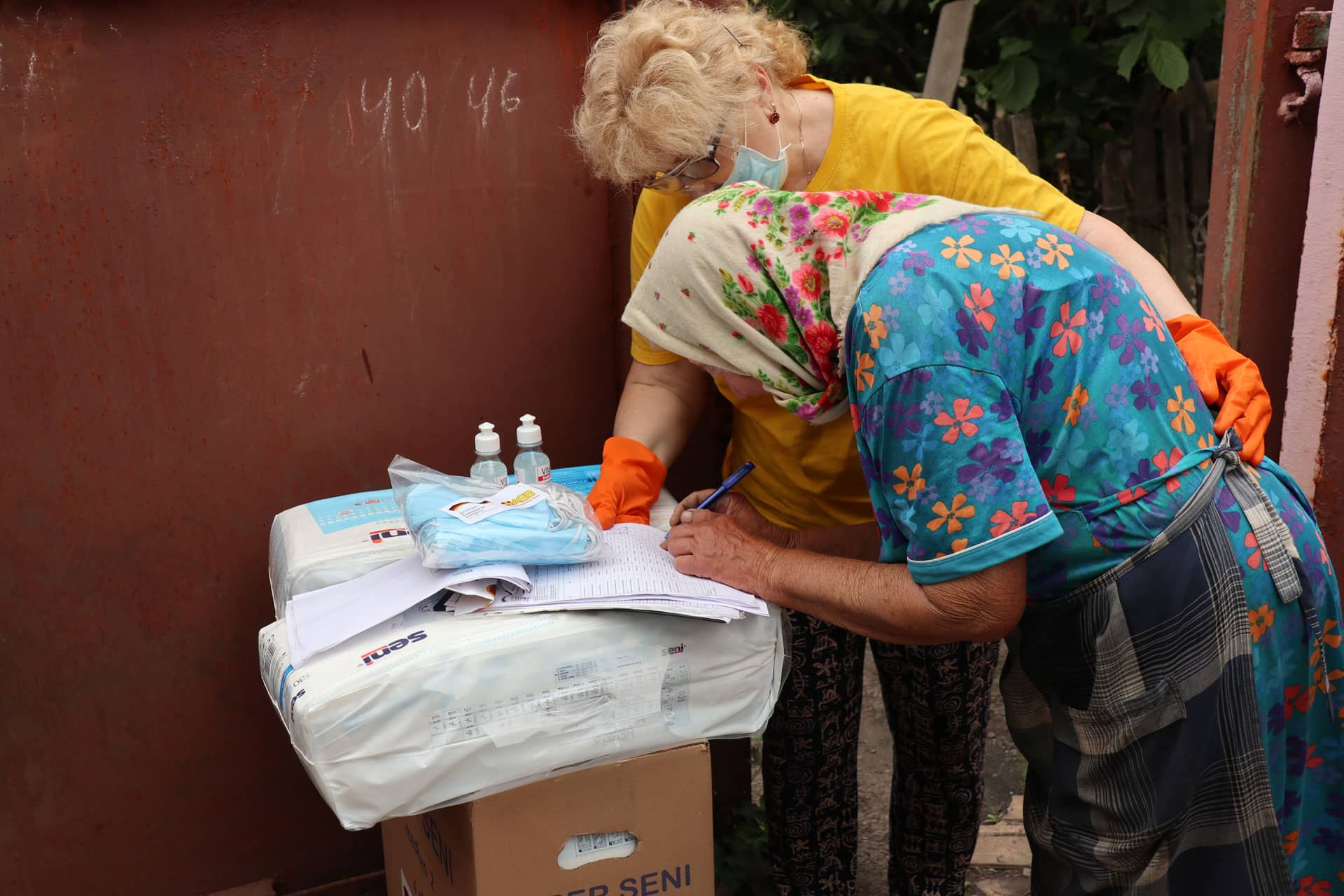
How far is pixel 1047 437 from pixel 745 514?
0.64m

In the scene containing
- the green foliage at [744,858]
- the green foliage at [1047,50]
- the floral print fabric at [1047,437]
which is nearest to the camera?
the floral print fabric at [1047,437]

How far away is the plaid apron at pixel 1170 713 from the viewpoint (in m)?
1.38

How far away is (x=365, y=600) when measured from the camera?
1.50 metres

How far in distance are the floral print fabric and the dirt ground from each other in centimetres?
118

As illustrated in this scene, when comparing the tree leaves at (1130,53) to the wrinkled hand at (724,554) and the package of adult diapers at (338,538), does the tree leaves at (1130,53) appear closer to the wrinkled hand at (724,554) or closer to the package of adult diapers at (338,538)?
the package of adult diapers at (338,538)

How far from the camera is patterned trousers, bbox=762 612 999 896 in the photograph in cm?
195

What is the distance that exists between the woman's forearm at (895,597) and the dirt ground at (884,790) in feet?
4.51

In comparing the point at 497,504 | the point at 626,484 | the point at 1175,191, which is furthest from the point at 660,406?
the point at 1175,191

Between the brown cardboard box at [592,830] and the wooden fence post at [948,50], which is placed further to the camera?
the wooden fence post at [948,50]

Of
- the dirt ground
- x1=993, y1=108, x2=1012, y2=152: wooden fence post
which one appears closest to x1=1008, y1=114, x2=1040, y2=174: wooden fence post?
x1=993, y1=108, x2=1012, y2=152: wooden fence post

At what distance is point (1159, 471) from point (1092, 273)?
0.89 ft

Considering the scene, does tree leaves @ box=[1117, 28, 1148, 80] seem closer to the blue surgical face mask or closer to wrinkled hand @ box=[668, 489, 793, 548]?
the blue surgical face mask

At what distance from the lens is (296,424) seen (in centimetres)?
210

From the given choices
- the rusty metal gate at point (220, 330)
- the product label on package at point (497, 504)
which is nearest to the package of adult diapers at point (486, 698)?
the product label on package at point (497, 504)
